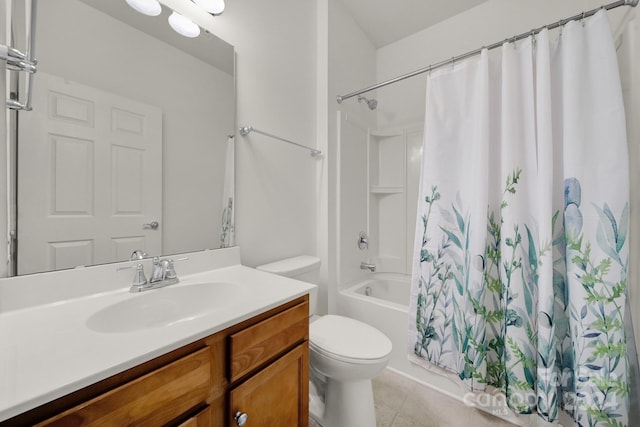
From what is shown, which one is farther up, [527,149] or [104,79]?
[104,79]

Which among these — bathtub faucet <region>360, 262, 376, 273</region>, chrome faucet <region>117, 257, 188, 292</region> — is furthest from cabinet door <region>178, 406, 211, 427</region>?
bathtub faucet <region>360, 262, 376, 273</region>

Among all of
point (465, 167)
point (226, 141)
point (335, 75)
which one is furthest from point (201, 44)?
point (465, 167)

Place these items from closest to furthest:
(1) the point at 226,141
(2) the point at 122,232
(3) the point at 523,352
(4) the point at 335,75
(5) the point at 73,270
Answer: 1. (5) the point at 73,270
2. (2) the point at 122,232
3. (3) the point at 523,352
4. (1) the point at 226,141
5. (4) the point at 335,75

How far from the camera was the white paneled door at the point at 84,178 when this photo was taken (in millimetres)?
750

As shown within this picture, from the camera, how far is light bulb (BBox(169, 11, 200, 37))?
3.45 ft

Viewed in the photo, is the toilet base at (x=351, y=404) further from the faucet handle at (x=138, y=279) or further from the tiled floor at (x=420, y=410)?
the faucet handle at (x=138, y=279)

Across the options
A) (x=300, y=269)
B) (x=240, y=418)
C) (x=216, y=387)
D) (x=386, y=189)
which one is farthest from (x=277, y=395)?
(x=386, y=189)

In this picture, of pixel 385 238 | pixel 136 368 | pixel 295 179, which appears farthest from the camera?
pixel 385 238

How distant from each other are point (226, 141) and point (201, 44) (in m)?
0.45

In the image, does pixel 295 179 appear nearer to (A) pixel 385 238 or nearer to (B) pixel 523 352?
(A) pixel 385 238

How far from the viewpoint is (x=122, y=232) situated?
914 mm

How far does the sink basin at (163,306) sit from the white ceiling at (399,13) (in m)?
2.32

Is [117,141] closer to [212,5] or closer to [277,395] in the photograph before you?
[212,5]

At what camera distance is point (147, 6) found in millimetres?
970
